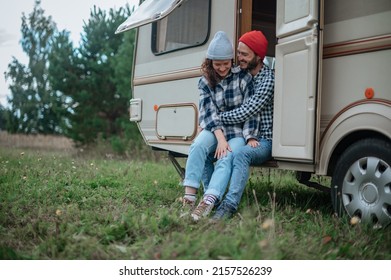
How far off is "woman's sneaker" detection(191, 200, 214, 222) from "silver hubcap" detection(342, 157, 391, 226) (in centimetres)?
84

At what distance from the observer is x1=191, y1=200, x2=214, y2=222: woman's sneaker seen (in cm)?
303

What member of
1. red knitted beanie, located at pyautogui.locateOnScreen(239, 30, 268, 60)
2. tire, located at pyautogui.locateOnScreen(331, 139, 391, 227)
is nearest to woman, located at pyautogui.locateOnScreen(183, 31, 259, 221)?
red knitted beanie, located at pyautogui.locateOnScreen(239, 30, 268, 60)

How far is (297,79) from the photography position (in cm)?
323

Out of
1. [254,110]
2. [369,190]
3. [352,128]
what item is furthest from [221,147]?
[369,190]

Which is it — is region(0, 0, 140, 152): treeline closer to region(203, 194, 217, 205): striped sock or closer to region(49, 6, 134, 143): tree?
region(49, 6, 134, 143): tree

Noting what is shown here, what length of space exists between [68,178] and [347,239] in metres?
3.02

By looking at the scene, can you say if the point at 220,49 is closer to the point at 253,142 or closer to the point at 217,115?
the point at 217,115

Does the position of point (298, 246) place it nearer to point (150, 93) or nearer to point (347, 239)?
point (347, 239)

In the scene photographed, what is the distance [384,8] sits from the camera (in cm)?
278

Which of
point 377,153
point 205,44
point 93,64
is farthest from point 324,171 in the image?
point 93,64

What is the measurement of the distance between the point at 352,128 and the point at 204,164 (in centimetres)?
112

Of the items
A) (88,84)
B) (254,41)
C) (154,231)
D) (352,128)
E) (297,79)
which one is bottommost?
(154,231)

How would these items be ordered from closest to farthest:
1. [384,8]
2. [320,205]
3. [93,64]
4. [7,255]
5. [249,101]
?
[7,255] → [384,8] → [249,101] → [320,205] → [93,64]

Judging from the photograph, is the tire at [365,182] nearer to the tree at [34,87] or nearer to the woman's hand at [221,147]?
the woman's hand at [221,147]
